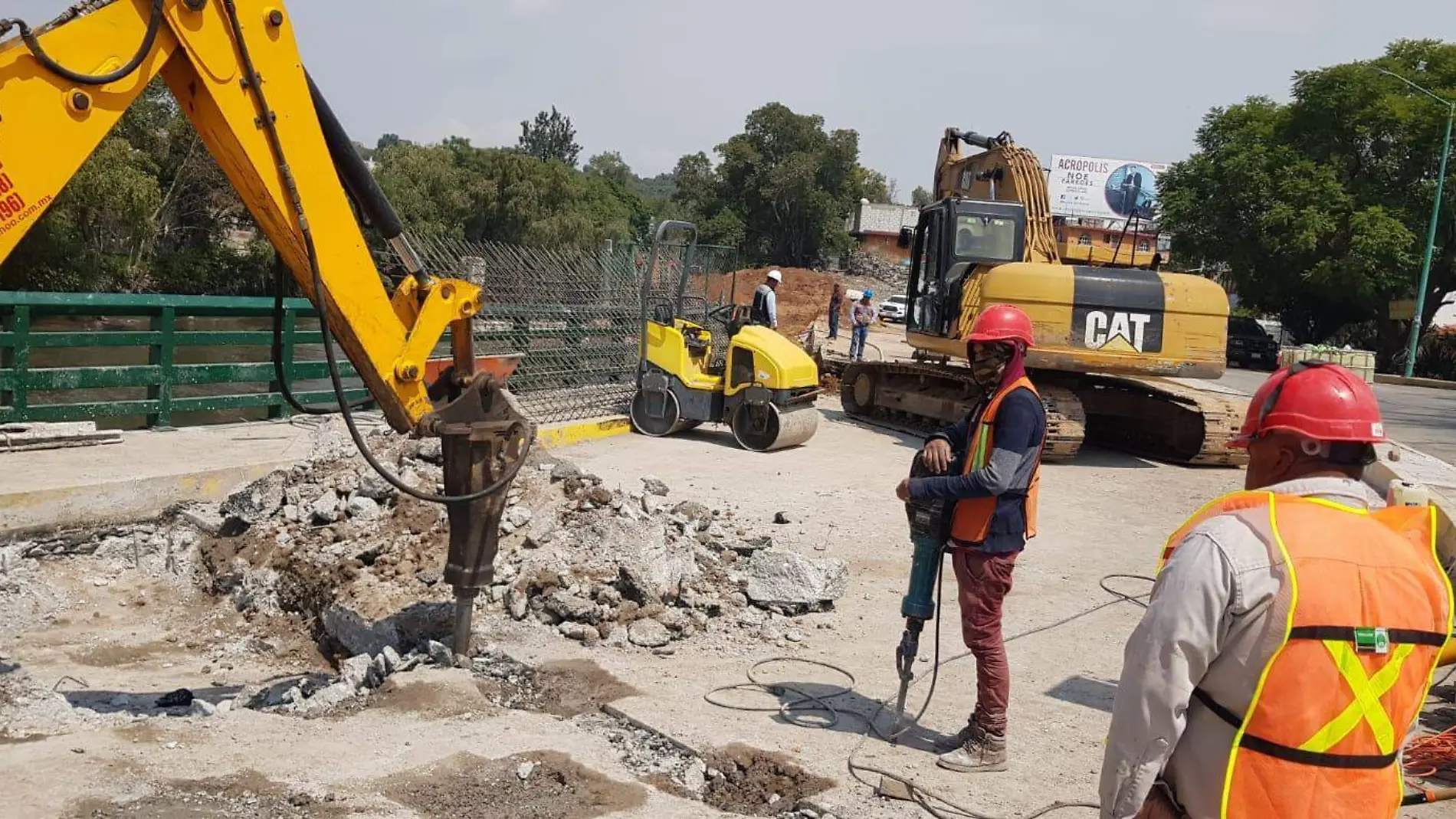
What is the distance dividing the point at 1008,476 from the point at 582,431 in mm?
8374

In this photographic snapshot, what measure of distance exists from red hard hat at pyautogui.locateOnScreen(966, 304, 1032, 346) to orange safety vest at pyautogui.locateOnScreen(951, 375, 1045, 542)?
0.17 meters

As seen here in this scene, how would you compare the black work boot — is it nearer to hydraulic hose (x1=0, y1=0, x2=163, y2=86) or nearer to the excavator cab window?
hydraulic hose (x1=0, y1=0, x2=163, y2=86)

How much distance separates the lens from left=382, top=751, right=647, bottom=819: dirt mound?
14.0 ft

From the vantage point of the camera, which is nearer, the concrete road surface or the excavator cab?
the excavator cab

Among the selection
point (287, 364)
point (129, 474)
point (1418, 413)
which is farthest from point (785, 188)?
point (129, 474)

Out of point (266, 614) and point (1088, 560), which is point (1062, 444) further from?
point (266, 614)

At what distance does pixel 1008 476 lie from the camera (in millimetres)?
4723

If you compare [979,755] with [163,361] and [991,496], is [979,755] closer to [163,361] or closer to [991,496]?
[991,496]

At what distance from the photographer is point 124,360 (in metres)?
12.5

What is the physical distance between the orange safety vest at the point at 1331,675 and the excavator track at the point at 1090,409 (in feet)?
32.8

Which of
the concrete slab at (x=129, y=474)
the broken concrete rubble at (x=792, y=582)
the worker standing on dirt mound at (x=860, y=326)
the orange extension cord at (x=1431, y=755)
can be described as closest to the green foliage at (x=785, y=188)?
the worker standing on dirt mound at (x=860, y=326)

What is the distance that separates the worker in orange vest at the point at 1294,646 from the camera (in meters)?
2.25


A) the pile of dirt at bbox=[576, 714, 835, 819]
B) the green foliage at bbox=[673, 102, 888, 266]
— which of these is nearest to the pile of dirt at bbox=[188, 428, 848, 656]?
the pile of dirt at bbox=[576, 714, 835, 819]

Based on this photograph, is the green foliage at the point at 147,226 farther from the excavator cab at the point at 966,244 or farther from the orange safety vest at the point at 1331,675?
the orange safety vest at the point at 1331,675
